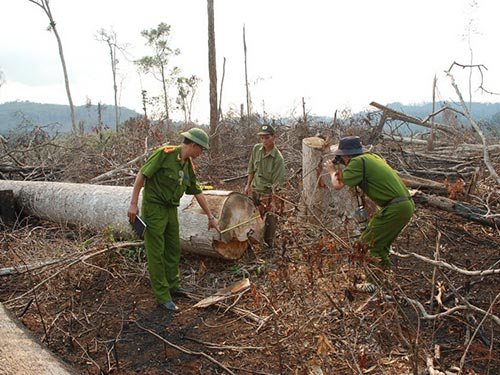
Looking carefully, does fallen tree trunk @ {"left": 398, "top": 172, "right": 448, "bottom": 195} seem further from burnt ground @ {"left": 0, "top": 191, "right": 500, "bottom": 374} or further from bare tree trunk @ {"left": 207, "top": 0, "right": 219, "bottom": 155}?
bare tree trunk @ {"left": 207, "top": 0, "right": 219, "bottom": 155}

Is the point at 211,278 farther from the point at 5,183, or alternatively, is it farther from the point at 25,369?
the point at 5,183

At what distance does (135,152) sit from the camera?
955 cm

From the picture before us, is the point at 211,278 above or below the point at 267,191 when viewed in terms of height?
below

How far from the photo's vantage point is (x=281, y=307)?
3795 millimetres

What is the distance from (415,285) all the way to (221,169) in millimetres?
6779

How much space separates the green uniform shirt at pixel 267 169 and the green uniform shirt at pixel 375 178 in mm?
1303

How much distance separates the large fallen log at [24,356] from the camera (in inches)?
100

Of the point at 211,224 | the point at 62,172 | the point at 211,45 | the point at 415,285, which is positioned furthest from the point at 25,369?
the point at 211,45

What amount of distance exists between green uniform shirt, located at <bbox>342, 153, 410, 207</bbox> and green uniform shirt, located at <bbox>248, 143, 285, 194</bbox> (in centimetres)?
130

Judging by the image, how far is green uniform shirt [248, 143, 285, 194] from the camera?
5.35 meters

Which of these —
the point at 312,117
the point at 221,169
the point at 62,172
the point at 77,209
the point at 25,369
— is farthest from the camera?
the point at 312,117

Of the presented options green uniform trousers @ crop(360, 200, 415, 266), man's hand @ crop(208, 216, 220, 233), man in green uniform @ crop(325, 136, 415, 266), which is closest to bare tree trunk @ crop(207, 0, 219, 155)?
man's hand @ crop(208, 216, 220, 233)

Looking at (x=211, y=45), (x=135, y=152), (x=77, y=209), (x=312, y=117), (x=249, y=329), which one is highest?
(x=211, y=45)

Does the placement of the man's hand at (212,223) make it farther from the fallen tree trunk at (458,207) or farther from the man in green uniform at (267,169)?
the fallen tree trunk at (458,207)
